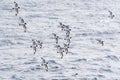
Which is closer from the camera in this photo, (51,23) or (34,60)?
(34,60)

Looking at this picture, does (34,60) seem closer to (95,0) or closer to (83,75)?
(83,75)

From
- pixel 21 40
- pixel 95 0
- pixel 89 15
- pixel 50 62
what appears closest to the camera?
pixel 50 62

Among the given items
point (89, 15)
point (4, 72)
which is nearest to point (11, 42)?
point (4, 72)

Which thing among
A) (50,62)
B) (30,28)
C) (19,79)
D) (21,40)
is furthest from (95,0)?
(19,79)

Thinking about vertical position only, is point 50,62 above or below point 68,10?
below

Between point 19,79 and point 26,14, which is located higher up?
point 26,14

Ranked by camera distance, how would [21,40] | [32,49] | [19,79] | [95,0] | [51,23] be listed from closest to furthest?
[19,79] → [32,49] → [21,40] → [51,23] → [95,0]

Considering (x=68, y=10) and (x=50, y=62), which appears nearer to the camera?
(x=50, y=62)

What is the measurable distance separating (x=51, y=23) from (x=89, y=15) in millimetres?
5310

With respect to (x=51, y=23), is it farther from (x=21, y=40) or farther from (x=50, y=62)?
(x=50, y=62)

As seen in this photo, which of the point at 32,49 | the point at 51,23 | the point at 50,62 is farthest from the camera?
the point at 51,23

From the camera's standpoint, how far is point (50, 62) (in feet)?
67.0

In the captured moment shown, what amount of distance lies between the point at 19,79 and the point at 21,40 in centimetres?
643

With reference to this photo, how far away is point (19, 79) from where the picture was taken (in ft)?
58.7
